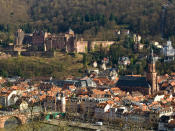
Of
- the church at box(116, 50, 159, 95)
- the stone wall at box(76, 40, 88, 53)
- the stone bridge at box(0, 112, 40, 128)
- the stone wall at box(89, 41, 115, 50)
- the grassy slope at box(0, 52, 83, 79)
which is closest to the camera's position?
the stone bridge at box(0, 112, 40, 128)

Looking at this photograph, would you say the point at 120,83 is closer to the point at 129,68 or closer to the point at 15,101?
the point at 129,68

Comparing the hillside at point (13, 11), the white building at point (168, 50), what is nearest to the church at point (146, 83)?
the white building at point (168, 50)

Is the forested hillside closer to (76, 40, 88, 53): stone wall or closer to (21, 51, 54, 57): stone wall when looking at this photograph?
(76, 40, 88, 53): stone wall

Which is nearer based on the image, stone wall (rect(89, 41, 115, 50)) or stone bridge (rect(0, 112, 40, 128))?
stone bridge (rect(0, 112, 40, 128))

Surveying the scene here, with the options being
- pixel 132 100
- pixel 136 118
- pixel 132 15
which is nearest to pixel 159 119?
pixel 136 118

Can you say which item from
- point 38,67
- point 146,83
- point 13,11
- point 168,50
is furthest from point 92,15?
point 146,83

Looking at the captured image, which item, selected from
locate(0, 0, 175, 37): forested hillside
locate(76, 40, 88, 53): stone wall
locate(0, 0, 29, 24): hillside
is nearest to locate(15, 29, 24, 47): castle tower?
locate(0, 0, 175, 37): forested hillside

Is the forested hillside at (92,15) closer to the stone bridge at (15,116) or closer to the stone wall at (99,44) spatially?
the stone wall at (99,44)
